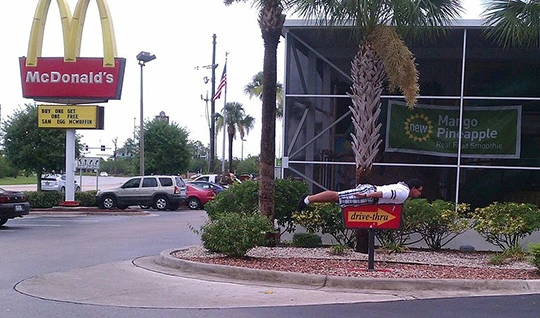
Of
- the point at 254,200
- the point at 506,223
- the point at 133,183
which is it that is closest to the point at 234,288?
the point at 254,200

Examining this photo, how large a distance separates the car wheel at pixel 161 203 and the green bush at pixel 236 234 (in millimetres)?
22417

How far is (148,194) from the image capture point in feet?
114

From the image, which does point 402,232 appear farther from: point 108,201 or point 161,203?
point 108,201

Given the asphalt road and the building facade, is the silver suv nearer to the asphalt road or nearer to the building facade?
the asphalt road

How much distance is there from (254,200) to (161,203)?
19.7 meters

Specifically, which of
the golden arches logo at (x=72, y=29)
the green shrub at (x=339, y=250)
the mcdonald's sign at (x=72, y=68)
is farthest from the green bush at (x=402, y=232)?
the golden arches logo at (x=72, y=29)

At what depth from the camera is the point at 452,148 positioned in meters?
20.9

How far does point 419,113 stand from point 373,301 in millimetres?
12537

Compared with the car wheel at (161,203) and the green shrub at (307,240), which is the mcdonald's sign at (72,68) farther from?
the green shrub at (307,240)

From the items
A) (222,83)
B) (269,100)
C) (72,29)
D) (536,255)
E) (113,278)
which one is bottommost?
(113,278)

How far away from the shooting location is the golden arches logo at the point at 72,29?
30.9 meters

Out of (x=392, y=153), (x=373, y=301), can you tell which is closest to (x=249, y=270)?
(x=373, y=301)

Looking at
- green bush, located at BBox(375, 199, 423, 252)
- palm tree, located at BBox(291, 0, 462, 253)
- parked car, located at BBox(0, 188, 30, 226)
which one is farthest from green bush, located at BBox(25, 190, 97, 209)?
palm tree, located at BBox(291, 0, 462, 253)

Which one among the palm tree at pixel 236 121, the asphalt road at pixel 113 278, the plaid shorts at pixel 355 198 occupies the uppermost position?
the palm tree at pixel 236 121
